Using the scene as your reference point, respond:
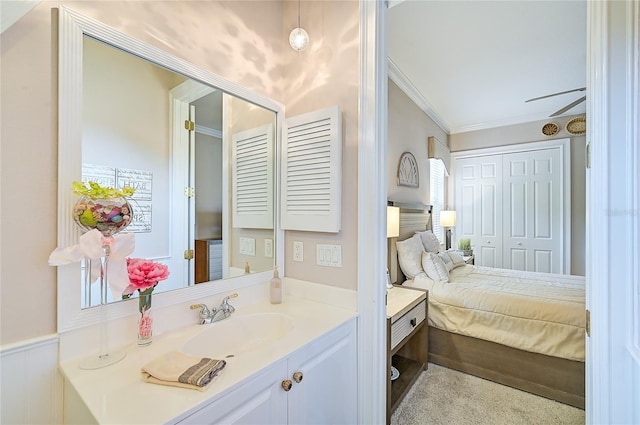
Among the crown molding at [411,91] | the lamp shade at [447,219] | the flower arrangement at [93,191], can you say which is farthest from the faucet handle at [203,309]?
the lamp shade at [447,219]

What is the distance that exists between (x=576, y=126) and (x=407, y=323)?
3.96 m

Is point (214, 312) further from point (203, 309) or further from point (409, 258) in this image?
point (409, 258)

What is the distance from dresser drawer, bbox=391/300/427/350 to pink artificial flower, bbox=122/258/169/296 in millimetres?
1372

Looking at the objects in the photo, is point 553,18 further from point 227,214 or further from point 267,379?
point 267,379

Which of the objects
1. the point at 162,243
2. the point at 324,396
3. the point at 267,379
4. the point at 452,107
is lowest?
the point at 324,396

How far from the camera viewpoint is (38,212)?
86 cm

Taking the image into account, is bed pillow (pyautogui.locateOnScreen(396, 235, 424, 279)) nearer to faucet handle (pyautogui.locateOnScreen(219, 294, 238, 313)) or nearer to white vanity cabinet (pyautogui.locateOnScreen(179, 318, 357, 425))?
white vanity cabinet (pyautogui.locateOnScreen(179, 318, 357, 425))

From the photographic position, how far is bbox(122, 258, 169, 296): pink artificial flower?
3.19 ft

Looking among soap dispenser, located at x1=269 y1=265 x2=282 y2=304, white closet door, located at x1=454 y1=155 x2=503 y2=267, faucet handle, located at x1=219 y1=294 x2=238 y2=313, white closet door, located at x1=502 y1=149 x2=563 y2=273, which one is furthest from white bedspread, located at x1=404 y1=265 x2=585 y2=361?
white closet door, located at x1=454 y1=155 x2=503 y2=267

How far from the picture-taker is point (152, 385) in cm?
78

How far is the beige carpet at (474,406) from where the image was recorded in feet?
5.93

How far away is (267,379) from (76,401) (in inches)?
21.1

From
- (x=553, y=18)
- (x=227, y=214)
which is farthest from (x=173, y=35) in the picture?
(x=553, y=18)

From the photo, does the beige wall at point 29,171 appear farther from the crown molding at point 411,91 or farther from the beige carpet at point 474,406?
the crown molding at point 411,91
